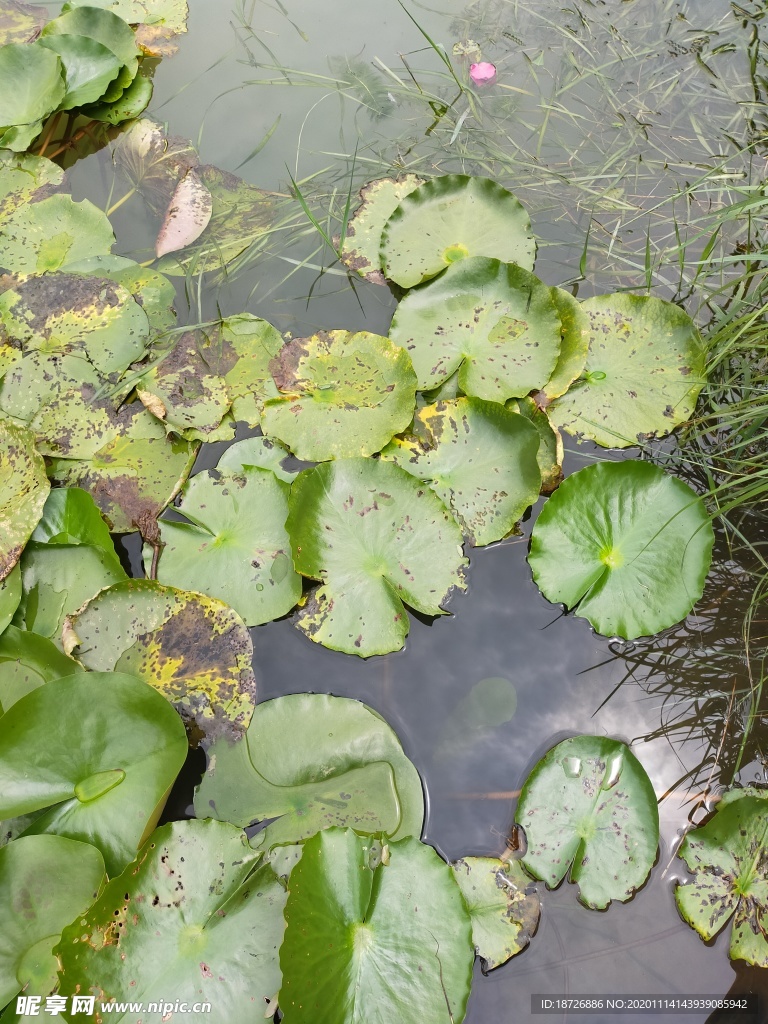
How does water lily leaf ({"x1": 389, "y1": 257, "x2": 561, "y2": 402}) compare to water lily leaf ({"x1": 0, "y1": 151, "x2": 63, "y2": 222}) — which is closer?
water lily leaf ({"x1": 389, "y1": 257, "x2": 561, "y2": 402})

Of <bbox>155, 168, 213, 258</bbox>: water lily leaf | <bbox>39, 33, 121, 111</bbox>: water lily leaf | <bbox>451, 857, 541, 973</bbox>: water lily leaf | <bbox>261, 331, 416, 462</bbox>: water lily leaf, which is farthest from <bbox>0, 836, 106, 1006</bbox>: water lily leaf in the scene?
<bbox>39, 33, 121, 111</bbox>: water lily leaf

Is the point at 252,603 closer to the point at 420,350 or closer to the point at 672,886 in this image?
the point at 420,350

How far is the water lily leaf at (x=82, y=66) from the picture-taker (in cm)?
253

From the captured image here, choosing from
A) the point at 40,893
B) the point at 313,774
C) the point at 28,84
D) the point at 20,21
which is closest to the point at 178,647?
the point at 313,774

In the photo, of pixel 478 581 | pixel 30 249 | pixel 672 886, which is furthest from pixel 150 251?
pixel 672 886

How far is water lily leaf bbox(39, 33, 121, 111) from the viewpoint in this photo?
253 cm

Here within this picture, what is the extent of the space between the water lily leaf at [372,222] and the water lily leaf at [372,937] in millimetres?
1635

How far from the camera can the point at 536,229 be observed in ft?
7.64

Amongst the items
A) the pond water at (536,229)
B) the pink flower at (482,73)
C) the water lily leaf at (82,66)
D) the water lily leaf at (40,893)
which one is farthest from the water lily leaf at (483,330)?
the water lily leaf at (82,66)

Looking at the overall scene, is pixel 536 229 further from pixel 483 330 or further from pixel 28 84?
pixel 28 84

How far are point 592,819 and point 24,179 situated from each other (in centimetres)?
261

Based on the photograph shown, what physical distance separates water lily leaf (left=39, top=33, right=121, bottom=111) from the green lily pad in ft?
8.84

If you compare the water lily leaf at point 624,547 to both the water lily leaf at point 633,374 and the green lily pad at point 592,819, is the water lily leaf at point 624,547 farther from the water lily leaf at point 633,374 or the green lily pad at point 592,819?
the green lily pad at point 592,819

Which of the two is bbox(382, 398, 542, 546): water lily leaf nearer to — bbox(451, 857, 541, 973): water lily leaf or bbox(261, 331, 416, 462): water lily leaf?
bbox(261, 331, 416, 462): water lily leaf
